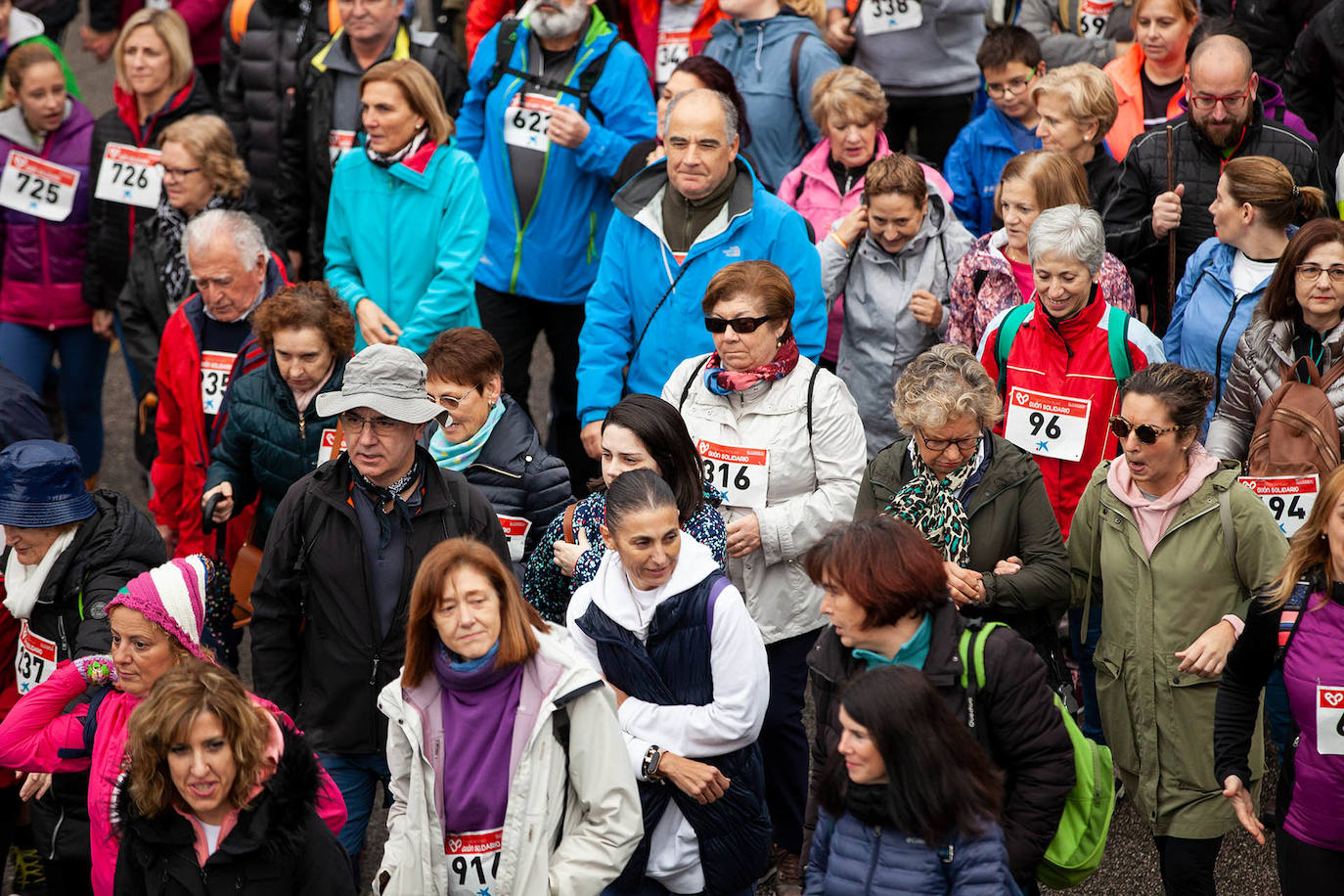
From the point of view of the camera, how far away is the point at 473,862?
13.8 feet

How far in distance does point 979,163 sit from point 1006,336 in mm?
2172

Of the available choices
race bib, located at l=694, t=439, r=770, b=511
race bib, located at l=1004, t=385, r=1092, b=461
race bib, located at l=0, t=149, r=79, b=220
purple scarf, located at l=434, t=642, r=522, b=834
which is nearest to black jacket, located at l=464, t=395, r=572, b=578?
race bib, located at l=694, t=439, r=770, b=511

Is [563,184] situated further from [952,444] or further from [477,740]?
[477,740]

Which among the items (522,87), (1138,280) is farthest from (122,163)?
(1138,280)

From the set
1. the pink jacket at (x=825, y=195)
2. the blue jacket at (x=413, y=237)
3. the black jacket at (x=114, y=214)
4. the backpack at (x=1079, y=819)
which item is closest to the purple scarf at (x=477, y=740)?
the backpack at (x=1079, y=819)

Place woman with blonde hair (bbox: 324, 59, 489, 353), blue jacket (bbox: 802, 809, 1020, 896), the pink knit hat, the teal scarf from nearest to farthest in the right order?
blue jacket (bbox: 802, 809, 1020, 896) < the pink knit hat < the teal scarf < woman with blonde hair (bbox: 324, 59, 489, 353)

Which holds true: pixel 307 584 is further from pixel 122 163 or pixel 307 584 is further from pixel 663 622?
pixel 122 163

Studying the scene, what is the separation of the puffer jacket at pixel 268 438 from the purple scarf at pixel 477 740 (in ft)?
6.87

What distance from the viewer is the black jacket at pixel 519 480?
5570 millimetres

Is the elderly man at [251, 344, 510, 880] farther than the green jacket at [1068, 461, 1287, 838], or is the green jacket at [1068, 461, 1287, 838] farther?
the elderly man at [251, 344, 510, 880]

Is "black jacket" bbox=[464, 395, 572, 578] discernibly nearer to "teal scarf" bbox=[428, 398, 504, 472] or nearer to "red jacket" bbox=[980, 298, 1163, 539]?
"teal scarf" bbox=[428, 398, 504, 472]

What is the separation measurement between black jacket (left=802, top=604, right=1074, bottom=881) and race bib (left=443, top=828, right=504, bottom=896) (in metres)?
0.93

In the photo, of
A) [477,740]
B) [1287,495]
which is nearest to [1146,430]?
[1287,495]

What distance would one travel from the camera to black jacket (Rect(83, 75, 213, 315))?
27.7 feet
